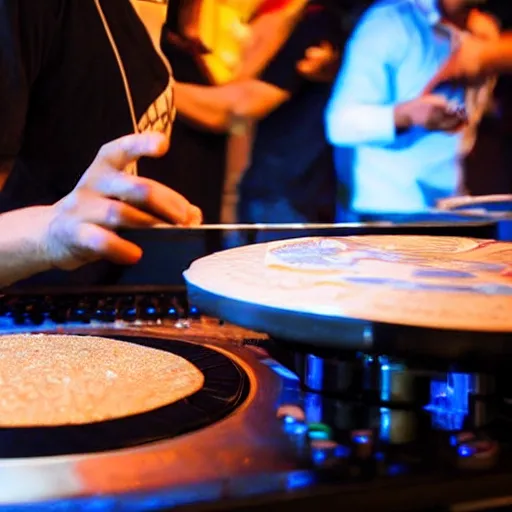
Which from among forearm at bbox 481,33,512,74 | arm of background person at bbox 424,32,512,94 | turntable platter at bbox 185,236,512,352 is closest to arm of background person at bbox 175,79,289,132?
arm of background person at bbox 424,32,512,94

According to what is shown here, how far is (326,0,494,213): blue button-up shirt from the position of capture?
3.93 ft

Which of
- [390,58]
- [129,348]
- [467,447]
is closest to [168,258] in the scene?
[129,348]

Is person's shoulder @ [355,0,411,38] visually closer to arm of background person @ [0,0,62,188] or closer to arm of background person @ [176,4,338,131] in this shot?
arm of background person @ [176,4,338,131]

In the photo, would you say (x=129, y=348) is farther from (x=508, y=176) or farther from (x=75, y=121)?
(x=508, y=176)

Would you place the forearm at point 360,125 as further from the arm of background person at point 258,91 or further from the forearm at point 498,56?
the forearm at point 498,56

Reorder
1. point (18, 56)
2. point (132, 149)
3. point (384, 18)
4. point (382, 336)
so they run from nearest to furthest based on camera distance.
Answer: point (382, 336)
point (132, 149)
point (18, 56)
point (384, 18)

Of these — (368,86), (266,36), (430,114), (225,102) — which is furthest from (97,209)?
(430,114)

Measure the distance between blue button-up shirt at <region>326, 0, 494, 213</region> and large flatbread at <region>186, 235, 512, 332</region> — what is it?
0.57 m

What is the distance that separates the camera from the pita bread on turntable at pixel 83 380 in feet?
1.54

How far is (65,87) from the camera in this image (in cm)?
102

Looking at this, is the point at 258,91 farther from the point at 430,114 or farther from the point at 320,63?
the point at 430,114

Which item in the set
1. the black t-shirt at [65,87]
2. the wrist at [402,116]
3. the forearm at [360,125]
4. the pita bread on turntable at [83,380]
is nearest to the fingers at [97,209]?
the black t-shirt at [65,87]

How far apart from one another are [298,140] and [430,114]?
26cm

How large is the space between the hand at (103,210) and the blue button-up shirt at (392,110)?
1.38 ft
